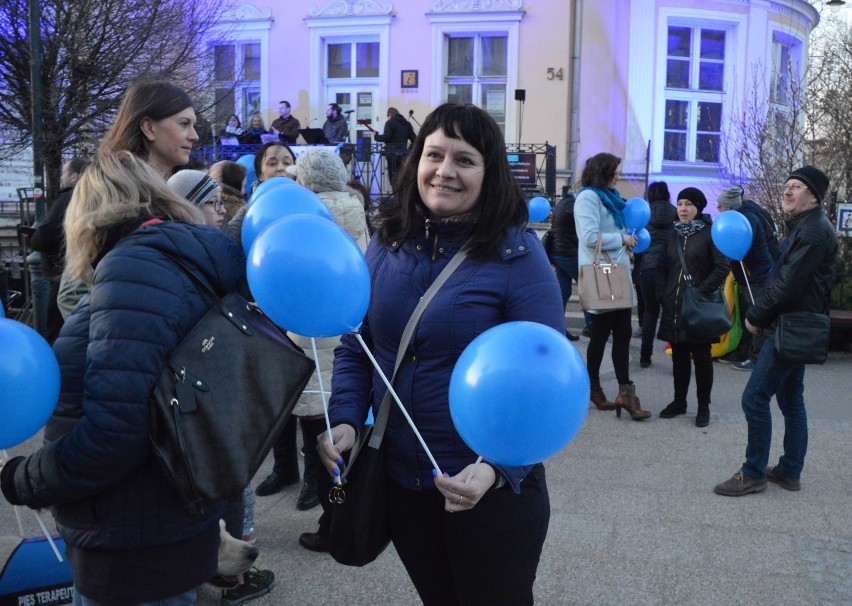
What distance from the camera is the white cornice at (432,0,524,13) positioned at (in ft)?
60.7

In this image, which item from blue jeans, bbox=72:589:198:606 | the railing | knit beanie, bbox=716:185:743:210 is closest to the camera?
blue jeans, bbox=72:589:198:606

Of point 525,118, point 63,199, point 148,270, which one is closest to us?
point 148,270

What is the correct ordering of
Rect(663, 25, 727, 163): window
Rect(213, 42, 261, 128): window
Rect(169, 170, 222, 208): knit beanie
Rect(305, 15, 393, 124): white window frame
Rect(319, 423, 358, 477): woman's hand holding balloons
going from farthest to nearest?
Rect(663, 25, 727, 163): window, Rect(213, 42, 261, 128): window, Rect(305, 15, 393, 124): white window frame, Rect(169, 170, 222, 208): knit beanie, Rect(319, 423, 358, 477): woman's hand holding balloons

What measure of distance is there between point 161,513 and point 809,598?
298 cm

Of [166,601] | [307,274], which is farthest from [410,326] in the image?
[166,601]

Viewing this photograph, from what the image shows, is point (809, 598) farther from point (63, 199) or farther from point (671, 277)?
point (63, 199)

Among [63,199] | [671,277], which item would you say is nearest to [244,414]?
[63,199]

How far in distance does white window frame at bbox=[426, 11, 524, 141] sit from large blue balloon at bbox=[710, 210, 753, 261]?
12759 millimetres

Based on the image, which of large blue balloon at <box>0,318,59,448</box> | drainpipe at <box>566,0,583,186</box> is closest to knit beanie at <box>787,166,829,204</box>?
large blue balloon at <box>0,318,59,448</box>

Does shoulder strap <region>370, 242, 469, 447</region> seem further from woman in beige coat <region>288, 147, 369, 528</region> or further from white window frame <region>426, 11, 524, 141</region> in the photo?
white window frame <region>426, 11, 524, 141</region>

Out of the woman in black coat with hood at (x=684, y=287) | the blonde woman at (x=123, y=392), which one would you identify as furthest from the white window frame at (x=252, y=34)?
the blonde woman at (x=123, y=392)

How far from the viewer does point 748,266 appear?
6.94 m

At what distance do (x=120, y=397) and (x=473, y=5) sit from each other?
18.2 metres

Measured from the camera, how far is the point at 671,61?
1995 cm
